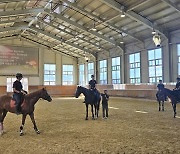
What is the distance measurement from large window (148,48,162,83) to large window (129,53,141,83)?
1680 millimetres

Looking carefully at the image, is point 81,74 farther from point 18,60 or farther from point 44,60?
point 18,60

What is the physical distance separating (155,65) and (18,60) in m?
17.4

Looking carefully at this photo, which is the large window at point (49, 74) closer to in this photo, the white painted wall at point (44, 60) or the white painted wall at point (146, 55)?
the white painted wall at point (44, 60)

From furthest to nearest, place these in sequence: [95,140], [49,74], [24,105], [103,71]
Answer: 1. [49,74]
2. [103,71]
3. [24,105]
4. [95,140]

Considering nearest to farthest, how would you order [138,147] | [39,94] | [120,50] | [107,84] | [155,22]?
→ 1. [138,147]
2. [39,94]
3. [155,22]
4. [120,50]
5. [107,84]

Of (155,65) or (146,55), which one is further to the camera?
(146,55)

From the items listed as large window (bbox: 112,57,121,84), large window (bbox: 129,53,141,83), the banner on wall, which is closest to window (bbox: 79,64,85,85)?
the banner on wall

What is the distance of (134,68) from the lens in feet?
71.8

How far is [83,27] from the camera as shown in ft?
66.9

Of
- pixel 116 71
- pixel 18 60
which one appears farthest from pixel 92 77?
pixel 18 60

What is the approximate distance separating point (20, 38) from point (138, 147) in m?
27.7

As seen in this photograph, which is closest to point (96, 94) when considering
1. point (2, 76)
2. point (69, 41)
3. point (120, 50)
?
point (120, 50)

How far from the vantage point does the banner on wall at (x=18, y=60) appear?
27.5 meters

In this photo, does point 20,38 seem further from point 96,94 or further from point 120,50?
point 96,94
